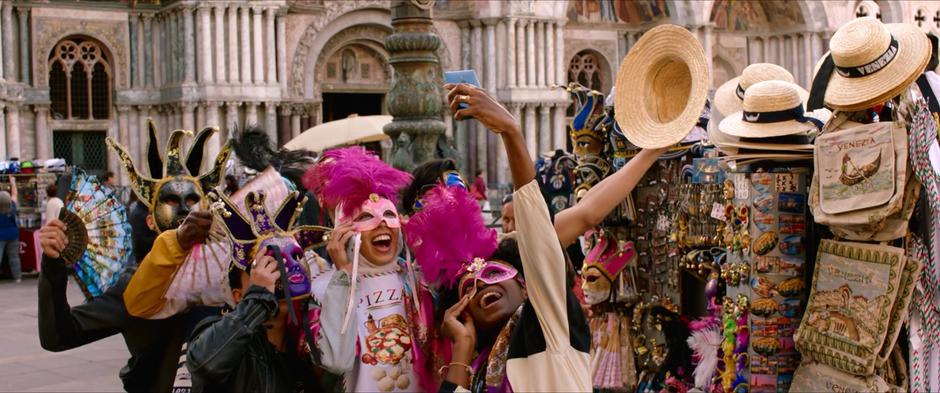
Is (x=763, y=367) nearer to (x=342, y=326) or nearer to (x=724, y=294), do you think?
(x=724, y=294)

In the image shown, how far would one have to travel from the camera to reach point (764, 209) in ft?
20.0

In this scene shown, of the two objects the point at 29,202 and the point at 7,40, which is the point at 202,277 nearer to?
the point at 29,202

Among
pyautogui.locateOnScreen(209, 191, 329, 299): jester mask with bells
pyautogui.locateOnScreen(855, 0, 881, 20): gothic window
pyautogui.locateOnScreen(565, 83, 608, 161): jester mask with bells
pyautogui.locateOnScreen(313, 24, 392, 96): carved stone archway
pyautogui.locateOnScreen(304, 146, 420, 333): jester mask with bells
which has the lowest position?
pyautogui.locateOnScreen(209, 191, 329, 299): jester mask with bells

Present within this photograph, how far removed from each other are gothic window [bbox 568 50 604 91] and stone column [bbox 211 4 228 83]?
9.37 metres

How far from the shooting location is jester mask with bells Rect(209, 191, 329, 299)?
4.35 m

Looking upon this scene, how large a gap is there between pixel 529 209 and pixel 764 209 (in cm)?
265

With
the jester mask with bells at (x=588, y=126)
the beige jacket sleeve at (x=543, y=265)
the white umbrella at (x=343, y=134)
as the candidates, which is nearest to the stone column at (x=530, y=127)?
the white umbrella at (x=343, y=134)

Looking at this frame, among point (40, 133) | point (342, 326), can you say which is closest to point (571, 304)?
point (342, 326)

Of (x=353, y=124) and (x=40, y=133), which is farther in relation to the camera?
(x=40, y=133)

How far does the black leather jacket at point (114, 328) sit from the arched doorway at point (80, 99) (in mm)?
18734

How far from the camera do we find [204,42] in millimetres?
22625

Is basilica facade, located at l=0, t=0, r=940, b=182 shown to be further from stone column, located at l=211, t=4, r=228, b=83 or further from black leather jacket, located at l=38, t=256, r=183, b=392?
black leather jacket, located at l=38, t=256, r=183, b=392

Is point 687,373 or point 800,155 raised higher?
point 800,155

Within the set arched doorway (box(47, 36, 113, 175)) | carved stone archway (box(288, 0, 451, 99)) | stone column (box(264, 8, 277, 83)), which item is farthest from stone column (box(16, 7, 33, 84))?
carved stone archway (box(288, 0, 451, 99))
